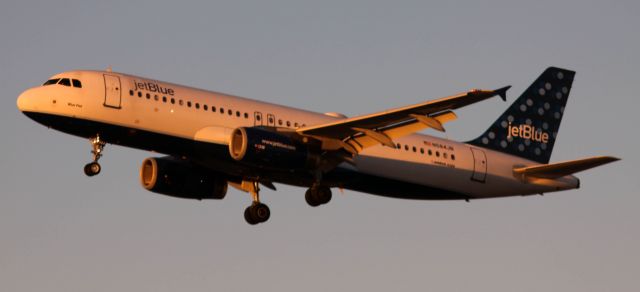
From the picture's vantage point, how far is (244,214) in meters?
52.7

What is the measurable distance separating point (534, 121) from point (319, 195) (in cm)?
1249

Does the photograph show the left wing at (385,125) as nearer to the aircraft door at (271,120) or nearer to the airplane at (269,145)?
the airplane at (269,145)

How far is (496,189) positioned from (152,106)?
48.3ft

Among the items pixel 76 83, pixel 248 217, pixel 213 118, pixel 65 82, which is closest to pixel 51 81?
pixel 65 82

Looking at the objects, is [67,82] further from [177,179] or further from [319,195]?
[319,195]

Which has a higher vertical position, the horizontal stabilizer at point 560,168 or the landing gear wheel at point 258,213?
the horizontal stabilizer at point 560,168

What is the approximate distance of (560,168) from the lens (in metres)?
52.5

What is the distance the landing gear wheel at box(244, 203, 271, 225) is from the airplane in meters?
0.04

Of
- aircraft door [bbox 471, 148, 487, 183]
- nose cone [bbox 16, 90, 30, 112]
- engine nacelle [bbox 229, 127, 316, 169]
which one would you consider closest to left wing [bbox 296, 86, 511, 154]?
engine nacelle [bbox 229, 127, 316, 169]

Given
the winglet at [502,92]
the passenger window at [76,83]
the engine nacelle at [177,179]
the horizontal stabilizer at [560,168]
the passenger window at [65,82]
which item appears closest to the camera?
the winglet at [502,92]

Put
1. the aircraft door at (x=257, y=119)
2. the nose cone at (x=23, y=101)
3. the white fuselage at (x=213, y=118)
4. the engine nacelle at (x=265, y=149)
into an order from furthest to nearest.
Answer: the aircraft door at (x=257, y=119)
the nose cone at (x=23, y=101)
the white fuselage at (x=213, y=118)
the engine nacelle at (x=265, y=149)

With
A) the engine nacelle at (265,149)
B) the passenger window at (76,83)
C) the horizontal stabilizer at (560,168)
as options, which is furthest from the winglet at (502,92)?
the passenger window at (76,83)

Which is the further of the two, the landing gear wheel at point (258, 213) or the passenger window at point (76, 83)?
the landing gear wheel at point (258, 213)

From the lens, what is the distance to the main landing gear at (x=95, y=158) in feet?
158
